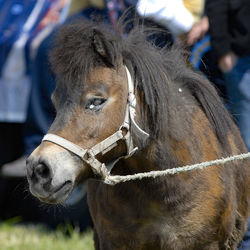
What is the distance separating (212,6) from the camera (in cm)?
483

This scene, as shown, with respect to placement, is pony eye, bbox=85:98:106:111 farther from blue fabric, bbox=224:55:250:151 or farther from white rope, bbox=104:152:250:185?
blue fabric, bbox=224:55:250:151

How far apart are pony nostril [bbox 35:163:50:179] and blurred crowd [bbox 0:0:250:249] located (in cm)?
140

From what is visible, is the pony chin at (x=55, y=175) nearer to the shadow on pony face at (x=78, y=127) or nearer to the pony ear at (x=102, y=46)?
the shadow on pony face at (x=78, y=127)

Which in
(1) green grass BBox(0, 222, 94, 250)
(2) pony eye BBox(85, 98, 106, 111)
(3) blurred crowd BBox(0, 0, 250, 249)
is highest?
(2) pony eye BBox(85, 98, 106, 111)

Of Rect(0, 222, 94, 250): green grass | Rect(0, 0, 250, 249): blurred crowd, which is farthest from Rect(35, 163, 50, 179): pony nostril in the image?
Rect(0, 222, 94, 250): green grass

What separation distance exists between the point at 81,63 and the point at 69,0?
3225 mm

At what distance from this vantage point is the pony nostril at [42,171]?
3254 millimetres

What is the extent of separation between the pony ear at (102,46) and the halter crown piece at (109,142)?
13cm

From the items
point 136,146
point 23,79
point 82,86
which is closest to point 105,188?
point 136,146

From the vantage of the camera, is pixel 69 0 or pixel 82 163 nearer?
pixel 82 163

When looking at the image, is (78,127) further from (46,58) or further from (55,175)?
(46,58)

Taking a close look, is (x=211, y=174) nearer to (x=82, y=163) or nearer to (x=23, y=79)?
(x=82, y=163)

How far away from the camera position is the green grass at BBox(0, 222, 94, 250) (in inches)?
221

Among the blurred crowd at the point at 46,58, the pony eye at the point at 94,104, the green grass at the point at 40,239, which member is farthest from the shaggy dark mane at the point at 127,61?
the green grass at the point at 40,239
